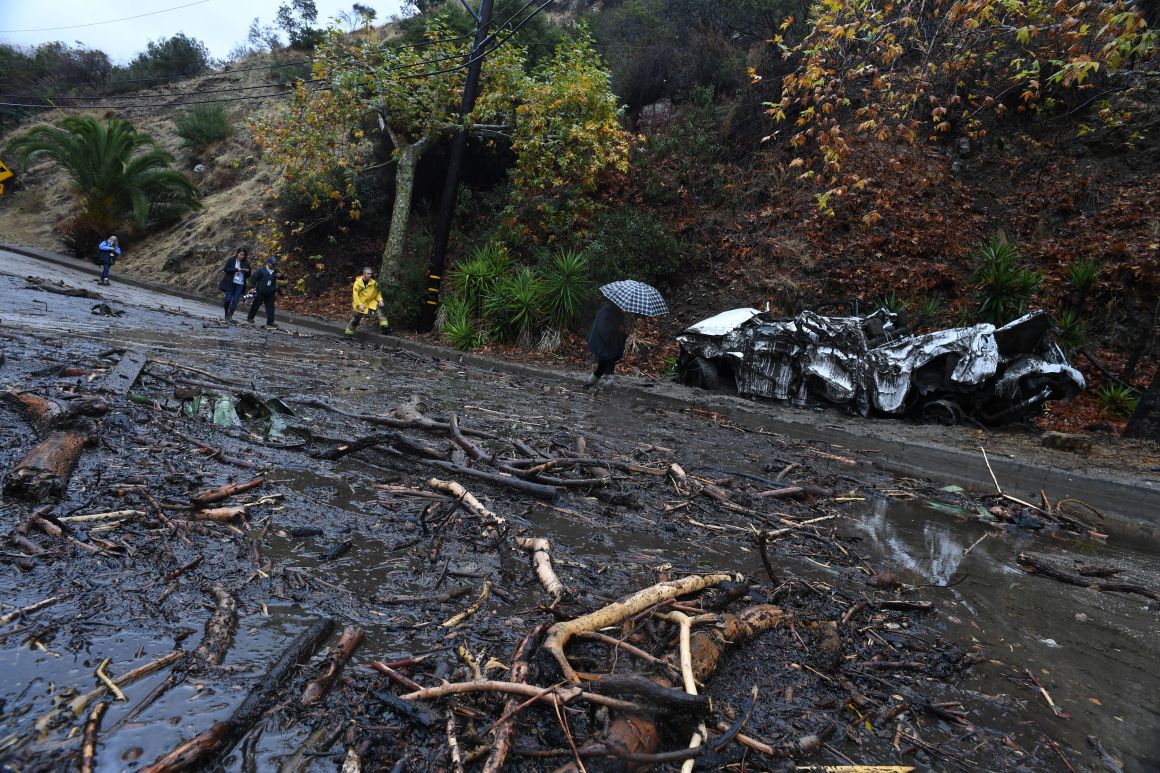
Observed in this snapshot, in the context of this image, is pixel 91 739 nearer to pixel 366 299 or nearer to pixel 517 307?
pixel 517 307

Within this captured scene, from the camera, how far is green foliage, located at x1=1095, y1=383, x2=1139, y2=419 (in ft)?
36.8

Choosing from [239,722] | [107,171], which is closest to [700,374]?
[239,722]

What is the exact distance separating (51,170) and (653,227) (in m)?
40.6

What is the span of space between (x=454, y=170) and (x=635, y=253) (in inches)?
198

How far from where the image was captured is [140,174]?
2894cm

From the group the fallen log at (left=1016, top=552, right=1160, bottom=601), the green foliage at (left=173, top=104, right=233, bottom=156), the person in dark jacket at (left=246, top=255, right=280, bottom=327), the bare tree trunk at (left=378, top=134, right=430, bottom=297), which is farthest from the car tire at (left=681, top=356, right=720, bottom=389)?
the green foliage at (left=173, top=104, right=233, bottom=156)

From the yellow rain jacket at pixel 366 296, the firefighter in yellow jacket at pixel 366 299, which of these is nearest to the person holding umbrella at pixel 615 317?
the firefighter in yellow jacket at pixel 366 299

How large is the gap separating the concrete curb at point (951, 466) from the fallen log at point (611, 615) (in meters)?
5.66

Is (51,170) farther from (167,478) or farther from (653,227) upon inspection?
(167,478)

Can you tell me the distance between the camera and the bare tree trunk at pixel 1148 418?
30.0 feet

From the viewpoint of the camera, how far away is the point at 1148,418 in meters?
9.26

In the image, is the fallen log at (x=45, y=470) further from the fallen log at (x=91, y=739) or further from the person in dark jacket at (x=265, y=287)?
the person in dark jacket at (x=265, y=287)

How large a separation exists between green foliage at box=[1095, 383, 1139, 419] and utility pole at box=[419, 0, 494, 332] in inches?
556

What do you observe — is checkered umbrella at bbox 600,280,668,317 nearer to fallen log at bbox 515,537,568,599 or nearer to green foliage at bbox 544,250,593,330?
green foliage at bbox 544,250,593,330
